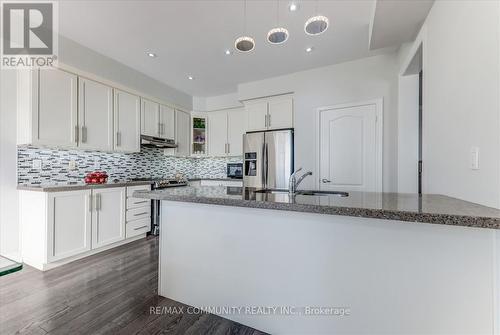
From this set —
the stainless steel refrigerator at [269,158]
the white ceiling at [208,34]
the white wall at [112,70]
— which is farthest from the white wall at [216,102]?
the stainless steel refrigerator at [269,158]

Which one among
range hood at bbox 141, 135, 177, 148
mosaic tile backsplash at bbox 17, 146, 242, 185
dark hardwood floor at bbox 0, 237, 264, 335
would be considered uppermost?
range hood at bbox 141, 135, 177, 148

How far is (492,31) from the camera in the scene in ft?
3.47

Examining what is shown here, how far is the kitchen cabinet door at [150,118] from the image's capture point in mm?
3791

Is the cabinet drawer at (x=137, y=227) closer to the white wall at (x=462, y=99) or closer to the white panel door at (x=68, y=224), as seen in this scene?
the white panel door at (x=68, y=224)

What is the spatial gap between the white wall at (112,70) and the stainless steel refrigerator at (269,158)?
1.77m

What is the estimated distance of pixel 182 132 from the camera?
15.4 feet

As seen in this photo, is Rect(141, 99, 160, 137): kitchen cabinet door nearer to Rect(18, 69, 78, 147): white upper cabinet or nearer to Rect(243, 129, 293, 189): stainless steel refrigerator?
Rect(18, 69, 78, 147): white upper cabinet

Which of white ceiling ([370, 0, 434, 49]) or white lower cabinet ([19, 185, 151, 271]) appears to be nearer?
white ceiling ([370, 0, 434, 49])

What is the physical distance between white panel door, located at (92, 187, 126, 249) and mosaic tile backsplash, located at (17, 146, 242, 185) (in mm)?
561

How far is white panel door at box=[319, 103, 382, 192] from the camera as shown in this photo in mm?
3073

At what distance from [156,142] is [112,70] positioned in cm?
124

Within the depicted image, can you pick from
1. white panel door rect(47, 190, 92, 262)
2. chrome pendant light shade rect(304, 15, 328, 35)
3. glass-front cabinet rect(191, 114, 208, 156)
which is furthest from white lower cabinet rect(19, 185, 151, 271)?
chrome pendant light shade rect(304, 15, 328, 35)

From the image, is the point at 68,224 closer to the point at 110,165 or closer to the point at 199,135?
the point at 110,165

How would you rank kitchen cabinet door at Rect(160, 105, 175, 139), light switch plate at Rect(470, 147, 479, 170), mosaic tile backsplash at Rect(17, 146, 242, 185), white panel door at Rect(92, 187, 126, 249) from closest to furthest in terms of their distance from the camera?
light switch plate at Rect(470, 147, 479, 170) < mosaic tile backsplash at Rect(17, 146, 242, 185) < white panel door at Rect(92, 187, 126, 249) < kitchen cabinet door at Rect(160, 105, 175, 139)
